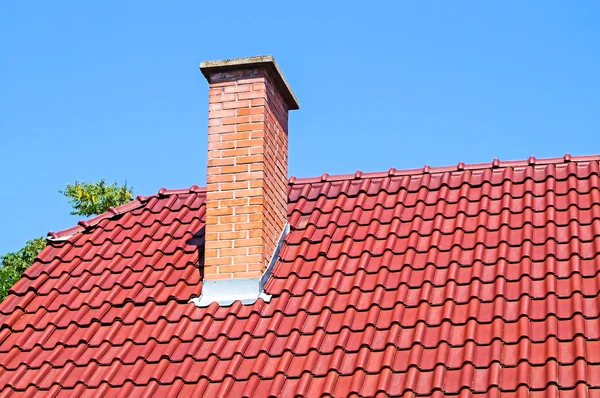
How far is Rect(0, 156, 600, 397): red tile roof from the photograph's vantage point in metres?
6.80

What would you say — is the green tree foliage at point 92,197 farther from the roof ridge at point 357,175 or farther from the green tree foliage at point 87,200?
the roof ridge at point 357,175

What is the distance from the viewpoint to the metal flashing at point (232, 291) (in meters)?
8.17

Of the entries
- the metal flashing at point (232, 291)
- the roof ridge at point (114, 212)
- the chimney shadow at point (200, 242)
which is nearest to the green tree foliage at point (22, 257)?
the roof ridge at point (114, 212)

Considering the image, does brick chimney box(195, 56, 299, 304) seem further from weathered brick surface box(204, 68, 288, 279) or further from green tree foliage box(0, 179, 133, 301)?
green tree foliage box(0, 179, 133, 301)

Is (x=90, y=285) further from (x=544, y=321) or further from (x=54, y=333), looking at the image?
(x=544, y=321)

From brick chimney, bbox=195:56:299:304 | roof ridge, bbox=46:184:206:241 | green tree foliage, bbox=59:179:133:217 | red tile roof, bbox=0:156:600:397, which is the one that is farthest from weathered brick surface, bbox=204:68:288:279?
green tree foliage, bbox=59:179:133:217

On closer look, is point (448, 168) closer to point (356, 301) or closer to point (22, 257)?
point (356, 301)

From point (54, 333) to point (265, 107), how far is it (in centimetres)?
285

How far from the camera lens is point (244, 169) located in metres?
8.78

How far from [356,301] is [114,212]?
3529 millimetres

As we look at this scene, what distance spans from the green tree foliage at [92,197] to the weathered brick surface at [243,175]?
12.9 m

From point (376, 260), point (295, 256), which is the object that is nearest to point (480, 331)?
point (376, 260)

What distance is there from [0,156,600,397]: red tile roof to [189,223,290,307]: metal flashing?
10 centimetres

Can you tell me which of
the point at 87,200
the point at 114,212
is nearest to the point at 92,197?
the point at 87,200
